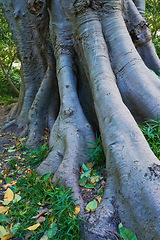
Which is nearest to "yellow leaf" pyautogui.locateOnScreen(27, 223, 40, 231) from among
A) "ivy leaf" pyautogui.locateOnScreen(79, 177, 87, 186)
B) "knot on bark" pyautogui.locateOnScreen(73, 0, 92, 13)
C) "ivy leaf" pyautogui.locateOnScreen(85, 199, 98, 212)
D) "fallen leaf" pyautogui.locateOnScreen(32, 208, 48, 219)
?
"fallen leaf" pyautogui.locateOnScreen(32, 208, 48, 219)

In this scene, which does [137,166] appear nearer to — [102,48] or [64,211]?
[64,211]

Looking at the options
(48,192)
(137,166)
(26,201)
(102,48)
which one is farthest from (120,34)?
(26,201)

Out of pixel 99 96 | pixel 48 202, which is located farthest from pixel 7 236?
pixel 99 96

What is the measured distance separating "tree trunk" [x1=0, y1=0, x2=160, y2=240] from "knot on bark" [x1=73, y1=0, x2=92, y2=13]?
0.5 inches

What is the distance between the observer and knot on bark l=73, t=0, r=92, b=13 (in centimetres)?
323

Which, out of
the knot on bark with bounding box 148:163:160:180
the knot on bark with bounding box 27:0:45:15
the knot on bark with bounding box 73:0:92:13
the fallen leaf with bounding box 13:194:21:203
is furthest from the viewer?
the knot on bark with bounding box 27:0:45:15

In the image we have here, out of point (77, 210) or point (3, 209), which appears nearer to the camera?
point (77, 210)

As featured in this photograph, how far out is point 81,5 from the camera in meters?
3.26

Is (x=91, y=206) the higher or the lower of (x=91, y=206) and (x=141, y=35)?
the lower

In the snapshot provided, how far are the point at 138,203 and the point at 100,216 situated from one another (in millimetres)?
349

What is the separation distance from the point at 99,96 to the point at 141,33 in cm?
218

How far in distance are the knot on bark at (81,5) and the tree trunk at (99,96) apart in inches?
0.5

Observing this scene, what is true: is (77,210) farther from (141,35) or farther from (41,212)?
(141,35)

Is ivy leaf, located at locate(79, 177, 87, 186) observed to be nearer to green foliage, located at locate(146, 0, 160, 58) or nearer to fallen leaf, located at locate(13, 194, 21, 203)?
fallen leaf, located at locate(13, 194, 21, 203)
